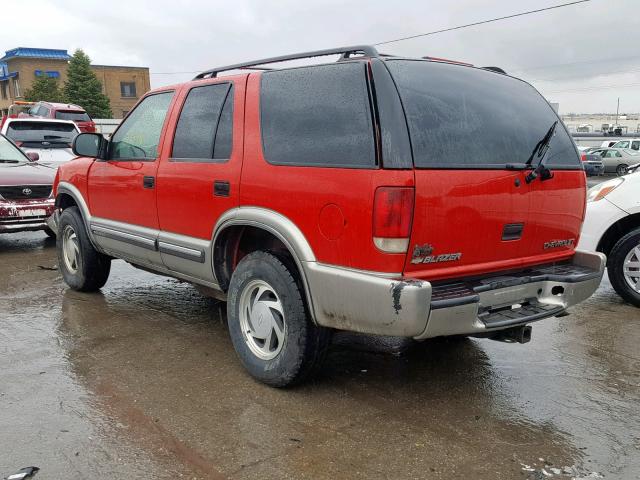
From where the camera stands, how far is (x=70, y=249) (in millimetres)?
5797

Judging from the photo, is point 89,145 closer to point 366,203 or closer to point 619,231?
point 366,203

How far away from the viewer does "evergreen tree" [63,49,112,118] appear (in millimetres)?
46438

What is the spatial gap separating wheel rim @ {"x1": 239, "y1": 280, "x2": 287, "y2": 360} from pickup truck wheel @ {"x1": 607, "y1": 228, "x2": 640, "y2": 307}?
3.54m

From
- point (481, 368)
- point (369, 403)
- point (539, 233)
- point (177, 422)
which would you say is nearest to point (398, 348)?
point (481, 368)

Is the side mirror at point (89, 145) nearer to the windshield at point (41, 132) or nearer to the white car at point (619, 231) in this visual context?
the white car at point (619, 231)

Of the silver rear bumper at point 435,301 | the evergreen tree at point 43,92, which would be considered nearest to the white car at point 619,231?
the silver rear bumper at point 435,301

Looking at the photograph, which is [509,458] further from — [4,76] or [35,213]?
[4,76]

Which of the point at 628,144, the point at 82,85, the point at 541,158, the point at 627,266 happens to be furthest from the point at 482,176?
the point at 82,85

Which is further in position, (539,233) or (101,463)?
(539,233)

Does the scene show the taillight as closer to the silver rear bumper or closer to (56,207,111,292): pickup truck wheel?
the silver rear bumper

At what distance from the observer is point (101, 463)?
2.75 metres

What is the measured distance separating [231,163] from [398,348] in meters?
1.84

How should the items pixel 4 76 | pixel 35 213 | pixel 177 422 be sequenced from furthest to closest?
pixel 4 76
pixel 35 213
pixel 177 422

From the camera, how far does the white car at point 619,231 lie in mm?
5343
